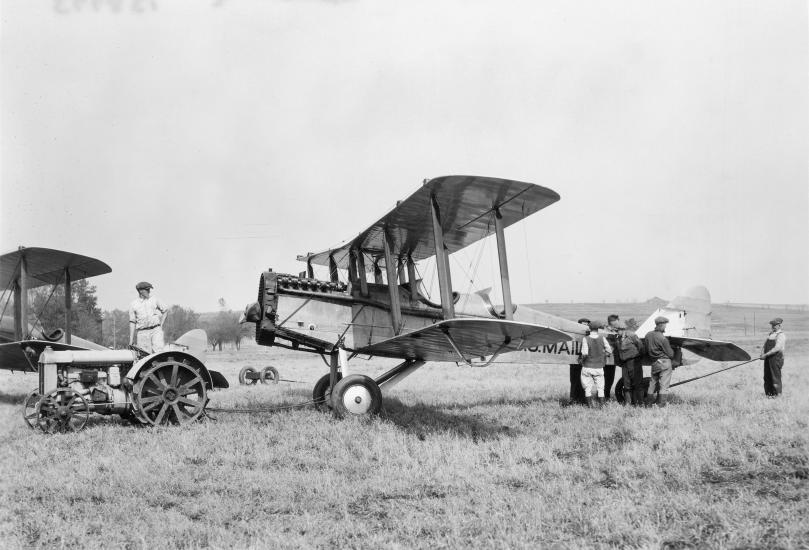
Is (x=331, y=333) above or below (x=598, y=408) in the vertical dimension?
above

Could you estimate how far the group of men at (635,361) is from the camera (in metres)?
9.74

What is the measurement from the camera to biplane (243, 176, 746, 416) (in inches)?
302

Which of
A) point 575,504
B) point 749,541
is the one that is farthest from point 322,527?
point 749,541

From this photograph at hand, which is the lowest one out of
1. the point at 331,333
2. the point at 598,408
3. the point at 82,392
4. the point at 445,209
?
the point at 598,408

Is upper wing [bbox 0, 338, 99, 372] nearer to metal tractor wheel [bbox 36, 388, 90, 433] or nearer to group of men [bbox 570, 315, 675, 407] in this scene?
metal tractor wheel [bbox 36, 388, 90, 433]

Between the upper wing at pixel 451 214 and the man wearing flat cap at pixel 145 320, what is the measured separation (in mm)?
3202

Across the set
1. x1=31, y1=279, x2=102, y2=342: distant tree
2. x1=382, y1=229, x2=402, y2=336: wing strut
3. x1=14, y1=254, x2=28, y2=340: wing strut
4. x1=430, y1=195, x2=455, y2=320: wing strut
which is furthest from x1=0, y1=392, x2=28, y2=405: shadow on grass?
x1=31, y1=279, x2=102, y2=342: distant tree

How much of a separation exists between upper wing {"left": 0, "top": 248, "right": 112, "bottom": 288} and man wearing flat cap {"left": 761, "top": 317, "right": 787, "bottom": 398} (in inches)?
483

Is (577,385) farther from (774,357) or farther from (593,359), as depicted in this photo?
(774,357)

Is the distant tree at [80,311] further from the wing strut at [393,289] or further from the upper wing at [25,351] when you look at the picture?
the wing strut at [393,289]

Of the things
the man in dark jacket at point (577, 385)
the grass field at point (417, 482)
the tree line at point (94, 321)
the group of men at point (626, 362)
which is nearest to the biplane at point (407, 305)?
the man in dark jacket at point (577, 385)

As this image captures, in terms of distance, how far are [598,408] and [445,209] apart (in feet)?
13.7

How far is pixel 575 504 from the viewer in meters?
4.46

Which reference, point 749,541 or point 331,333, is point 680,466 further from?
point 331,333
